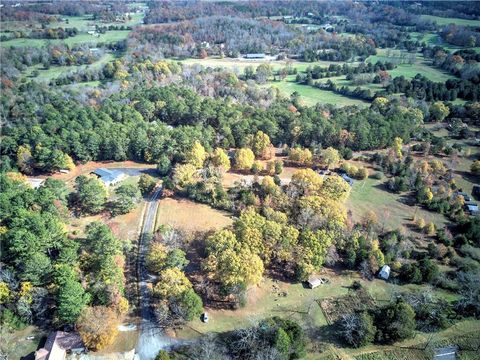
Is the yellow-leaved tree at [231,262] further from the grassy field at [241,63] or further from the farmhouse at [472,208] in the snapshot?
the grassy field at [241,63]

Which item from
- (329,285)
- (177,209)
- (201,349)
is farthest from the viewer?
(177,209)

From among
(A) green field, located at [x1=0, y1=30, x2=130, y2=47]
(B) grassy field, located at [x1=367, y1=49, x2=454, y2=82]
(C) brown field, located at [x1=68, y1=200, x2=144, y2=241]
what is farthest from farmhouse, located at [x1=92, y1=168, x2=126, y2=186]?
(B) grassy field, located at [x1=367, y1=49, x2=454, y2=82]

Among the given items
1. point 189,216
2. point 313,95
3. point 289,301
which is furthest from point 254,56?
point 289,301

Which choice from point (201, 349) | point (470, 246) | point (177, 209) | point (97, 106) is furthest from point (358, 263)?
point (97, 106)

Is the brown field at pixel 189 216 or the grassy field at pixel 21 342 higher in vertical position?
the brown field at pixel 189 216

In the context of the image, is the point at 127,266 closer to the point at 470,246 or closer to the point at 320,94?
the point at 470,246

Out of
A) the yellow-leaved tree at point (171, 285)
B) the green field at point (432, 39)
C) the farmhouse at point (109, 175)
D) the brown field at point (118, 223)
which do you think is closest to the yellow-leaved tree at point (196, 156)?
the farmhouse at point (109, 175)

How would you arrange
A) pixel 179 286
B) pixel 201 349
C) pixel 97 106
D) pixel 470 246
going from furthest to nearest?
1. pixel 97 106
2. pixel 470 246
3. pixel 179 286
4. pixel 201 349
